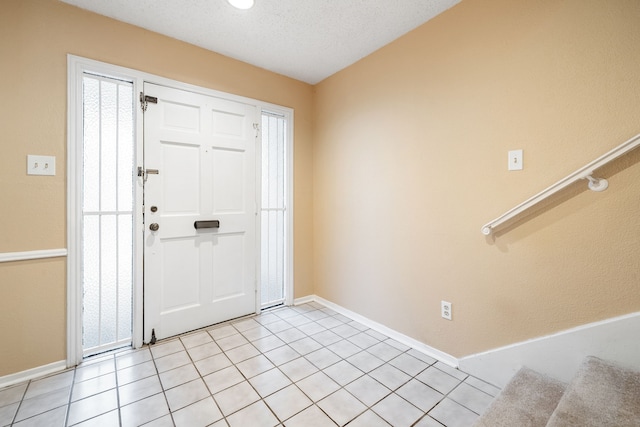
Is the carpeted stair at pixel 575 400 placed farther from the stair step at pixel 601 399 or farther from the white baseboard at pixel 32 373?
the white baseboard at pixel 32 373

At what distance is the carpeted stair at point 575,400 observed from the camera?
3.62 ft

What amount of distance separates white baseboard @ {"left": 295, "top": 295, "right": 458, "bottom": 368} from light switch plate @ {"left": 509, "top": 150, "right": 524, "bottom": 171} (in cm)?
138

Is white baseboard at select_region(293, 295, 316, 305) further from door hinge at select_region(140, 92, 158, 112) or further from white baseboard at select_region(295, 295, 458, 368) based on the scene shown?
door hinge at select_region(140, 92, 158, 112)

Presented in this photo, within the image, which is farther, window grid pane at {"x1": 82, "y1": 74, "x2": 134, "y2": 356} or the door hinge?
the door hinge

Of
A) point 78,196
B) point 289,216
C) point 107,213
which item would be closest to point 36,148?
point 78,196

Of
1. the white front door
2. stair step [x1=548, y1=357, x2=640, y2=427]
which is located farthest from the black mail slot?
stair step [x1=548, y1=357, x2=640, y2=427]

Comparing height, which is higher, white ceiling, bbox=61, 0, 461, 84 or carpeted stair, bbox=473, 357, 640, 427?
white ceiling, bbox=61, 0, 461, 84

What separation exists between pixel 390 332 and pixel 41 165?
291 centimetres

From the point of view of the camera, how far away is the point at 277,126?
3090 mm

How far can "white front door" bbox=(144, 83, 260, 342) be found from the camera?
2.31 meters

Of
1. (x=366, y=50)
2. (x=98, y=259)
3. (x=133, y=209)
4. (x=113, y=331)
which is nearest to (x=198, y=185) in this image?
(x=133, y=209)

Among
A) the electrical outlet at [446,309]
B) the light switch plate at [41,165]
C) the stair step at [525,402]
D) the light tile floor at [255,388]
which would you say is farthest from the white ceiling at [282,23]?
the light tile floor at [255,388]

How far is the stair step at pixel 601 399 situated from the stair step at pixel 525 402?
18 centimetres

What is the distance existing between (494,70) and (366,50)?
3.91ft
